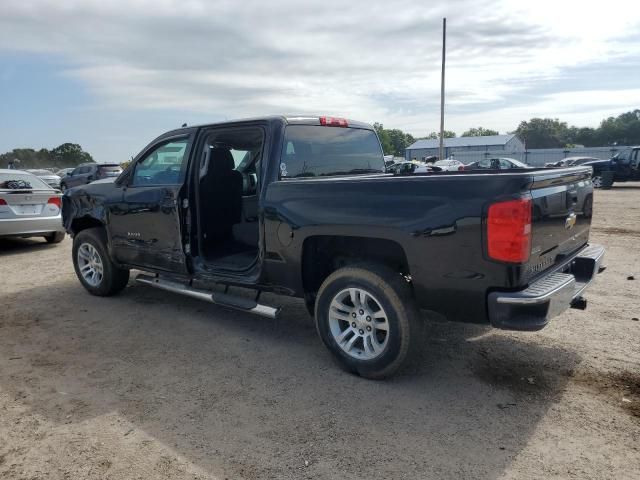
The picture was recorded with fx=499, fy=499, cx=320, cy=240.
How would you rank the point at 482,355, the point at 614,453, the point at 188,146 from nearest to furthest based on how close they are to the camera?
the point at 614,453 < the point at 482,355 < the point at 188,146

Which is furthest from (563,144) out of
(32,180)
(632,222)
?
(32,180)

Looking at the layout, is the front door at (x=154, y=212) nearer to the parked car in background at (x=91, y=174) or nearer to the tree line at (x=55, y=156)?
the parked car in background at (x=91, y=174)

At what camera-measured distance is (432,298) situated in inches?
133

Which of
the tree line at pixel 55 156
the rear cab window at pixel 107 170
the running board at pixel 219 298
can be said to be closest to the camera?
the running board at pixel 219 298

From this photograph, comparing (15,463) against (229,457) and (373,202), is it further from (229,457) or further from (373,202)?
(373,202)

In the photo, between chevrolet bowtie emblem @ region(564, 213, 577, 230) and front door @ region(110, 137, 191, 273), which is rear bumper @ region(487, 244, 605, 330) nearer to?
chevrolet bowtie emblem @ region(564, 213, 577, 230)

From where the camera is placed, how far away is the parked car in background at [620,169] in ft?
70.7

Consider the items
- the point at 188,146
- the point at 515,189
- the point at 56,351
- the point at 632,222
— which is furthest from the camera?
the point at 632,222

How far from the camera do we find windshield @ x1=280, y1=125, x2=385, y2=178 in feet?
14.5

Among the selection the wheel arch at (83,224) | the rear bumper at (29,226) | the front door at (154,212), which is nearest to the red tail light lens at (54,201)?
the rear bumper at (29,226)

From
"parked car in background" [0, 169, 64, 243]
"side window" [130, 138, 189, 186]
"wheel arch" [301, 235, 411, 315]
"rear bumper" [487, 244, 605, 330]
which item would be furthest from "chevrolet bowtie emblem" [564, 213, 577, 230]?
"parked car in background" [0, 169, 64, 243]

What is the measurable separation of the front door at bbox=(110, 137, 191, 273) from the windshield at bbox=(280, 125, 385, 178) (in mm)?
1219

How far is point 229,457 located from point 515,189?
2286mm

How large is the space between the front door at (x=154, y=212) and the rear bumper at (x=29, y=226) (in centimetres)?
461
